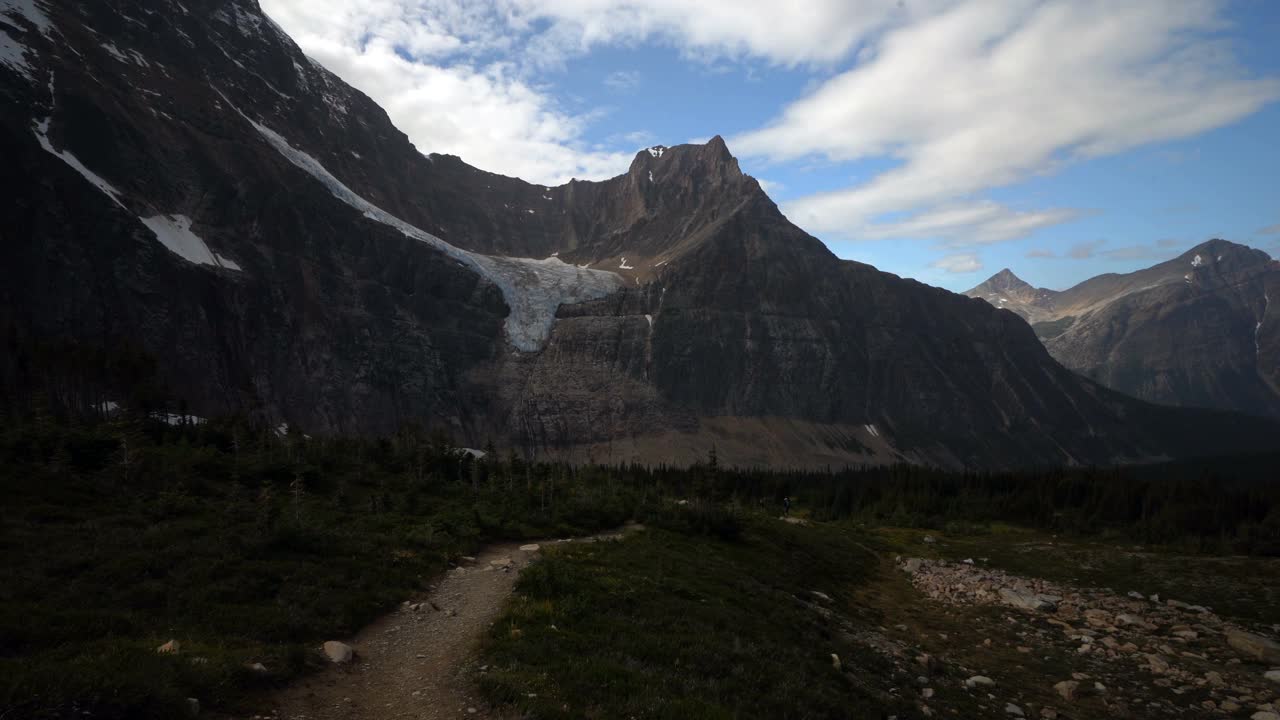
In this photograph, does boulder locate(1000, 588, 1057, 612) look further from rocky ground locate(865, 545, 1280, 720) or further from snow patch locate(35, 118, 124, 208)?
Answer: snow patch locate(35, 118, 124, 208)

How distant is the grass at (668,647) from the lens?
11.6m

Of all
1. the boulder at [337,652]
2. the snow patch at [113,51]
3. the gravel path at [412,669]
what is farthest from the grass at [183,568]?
the snow patch at [113,51]

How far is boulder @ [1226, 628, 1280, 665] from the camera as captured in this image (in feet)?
84.4

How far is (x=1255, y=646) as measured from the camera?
26438mm

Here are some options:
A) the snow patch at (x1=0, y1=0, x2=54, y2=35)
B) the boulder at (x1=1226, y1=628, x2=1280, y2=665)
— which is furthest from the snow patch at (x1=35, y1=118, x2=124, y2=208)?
the boulder at (x1=1226, y1=628, x2=1280, y2=665)

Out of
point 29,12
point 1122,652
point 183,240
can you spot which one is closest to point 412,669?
point 1122,652

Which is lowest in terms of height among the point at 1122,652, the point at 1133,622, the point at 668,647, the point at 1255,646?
the point at 1133,622

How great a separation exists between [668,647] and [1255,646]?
96.3 ft

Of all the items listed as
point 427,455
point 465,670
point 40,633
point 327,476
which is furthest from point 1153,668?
point 427,455

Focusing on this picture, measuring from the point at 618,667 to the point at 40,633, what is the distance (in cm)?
1081

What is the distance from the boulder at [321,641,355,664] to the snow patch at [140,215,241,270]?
162 meters

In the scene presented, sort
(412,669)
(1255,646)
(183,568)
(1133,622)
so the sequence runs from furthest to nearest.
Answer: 1. (1133,622)
2. (1255,646)
3. (183,568)
4. (412,669)

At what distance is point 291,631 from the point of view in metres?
14.0

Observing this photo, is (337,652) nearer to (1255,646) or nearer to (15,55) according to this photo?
(1255,646)
